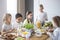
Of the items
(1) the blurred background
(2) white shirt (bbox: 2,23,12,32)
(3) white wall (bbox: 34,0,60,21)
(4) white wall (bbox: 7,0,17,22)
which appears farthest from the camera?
(3) white wall (bbox: 34,0,60,21)

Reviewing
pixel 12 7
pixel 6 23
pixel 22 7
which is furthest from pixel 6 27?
pixel 22 7

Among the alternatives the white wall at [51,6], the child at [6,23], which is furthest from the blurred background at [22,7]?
the child at [6,23]

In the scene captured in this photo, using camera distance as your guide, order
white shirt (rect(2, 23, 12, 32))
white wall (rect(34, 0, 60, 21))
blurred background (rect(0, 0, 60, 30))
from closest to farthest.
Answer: white shirt (rect(2, 23, 12, 32)), blurred background (rect(0, 0, 60, 30)), white wall (rect(34, 0, 60, 21))

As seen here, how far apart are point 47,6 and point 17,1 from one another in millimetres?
1279

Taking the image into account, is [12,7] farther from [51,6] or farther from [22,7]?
[51,6]

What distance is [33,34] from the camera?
297 cm

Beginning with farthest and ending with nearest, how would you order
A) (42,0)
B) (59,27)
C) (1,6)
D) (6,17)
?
(42,0) < (1,6) < (6,17) < (59,27)

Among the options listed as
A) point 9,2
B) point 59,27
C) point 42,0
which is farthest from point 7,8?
point 59,27

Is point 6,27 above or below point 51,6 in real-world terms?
below

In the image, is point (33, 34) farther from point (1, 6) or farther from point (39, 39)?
point (1, 6)

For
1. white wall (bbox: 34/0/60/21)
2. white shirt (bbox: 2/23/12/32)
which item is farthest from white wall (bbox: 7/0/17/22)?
white shirt (bbox: 2/23/12/32)

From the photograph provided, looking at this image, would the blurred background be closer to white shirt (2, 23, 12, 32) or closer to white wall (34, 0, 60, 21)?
white wall (34, 0, 60, 21)

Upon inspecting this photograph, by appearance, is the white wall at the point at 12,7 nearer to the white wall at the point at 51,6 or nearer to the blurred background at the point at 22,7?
the blurred background at the point at 22,7

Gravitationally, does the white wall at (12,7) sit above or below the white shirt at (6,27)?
above
